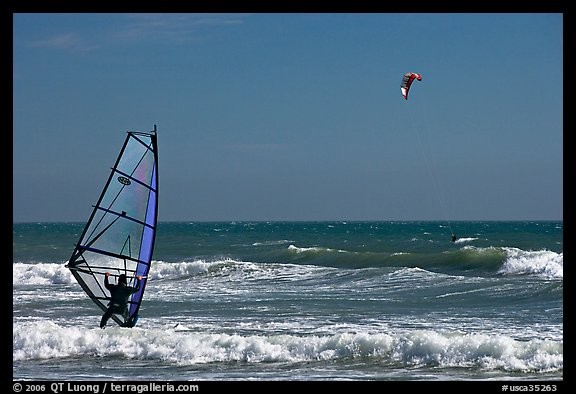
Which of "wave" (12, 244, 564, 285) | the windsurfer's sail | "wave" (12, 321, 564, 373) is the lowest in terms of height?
"wave" (12, 321, 564, 373)

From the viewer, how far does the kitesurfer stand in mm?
10180

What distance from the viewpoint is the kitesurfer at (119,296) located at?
10.2 m

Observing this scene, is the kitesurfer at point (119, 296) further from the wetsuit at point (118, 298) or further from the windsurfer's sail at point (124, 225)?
the windsurfer's sail at point (124, 225)

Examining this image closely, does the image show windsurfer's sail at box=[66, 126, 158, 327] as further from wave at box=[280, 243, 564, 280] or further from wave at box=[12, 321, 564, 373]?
wave at box=[280, 243, 564, 280]

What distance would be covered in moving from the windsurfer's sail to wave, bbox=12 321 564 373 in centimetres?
Result: 51

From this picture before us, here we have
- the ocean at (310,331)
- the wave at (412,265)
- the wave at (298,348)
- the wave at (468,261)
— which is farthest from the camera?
the wave at (412,265)

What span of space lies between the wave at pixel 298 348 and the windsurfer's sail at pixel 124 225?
1.68ft

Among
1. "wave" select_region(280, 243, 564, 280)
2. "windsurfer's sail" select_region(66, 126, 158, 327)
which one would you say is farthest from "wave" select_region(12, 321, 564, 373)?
"wave" select_region(280, 243, 564, 280)

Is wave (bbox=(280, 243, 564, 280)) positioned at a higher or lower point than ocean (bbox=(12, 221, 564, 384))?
higher

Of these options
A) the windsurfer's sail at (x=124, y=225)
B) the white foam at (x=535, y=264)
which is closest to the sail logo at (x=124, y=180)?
the windsurfer's sail at (x=124, y=225)

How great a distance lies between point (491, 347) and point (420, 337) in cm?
92

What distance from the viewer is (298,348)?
35.5ft
